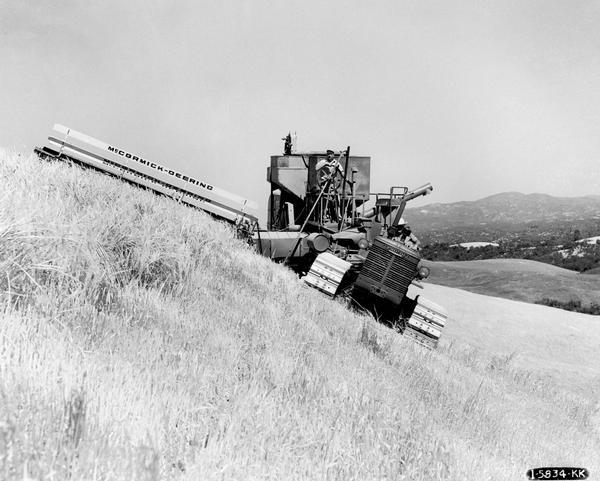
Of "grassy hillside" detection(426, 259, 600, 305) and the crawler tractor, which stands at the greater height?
the crawler tractor

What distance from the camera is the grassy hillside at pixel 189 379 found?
228 cm

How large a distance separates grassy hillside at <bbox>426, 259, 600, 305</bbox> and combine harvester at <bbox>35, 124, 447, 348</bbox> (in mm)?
9768

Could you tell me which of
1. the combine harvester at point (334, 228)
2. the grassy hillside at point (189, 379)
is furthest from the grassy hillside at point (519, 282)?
the grassy hillside at point (189, 379)

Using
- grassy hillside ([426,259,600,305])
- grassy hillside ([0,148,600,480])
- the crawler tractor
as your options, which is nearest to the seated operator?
the crawler tractor

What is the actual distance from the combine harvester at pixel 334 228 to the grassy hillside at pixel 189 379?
2256mm

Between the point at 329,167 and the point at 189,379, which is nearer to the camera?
the point at 189,379

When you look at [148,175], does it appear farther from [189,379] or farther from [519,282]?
[519,282]

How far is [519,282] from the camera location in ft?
72.9

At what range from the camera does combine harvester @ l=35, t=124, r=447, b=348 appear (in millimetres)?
9664

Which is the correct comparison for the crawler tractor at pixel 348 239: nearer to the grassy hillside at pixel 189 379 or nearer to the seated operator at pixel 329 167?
the seated operator at pixel 329 167

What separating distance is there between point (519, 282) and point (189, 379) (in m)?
21.5

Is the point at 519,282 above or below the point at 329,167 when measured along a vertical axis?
below

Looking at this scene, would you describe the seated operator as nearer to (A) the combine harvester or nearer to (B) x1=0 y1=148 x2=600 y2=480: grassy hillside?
(A) the combine harvester

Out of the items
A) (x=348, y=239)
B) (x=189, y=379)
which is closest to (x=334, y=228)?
(x=348, y=239)
